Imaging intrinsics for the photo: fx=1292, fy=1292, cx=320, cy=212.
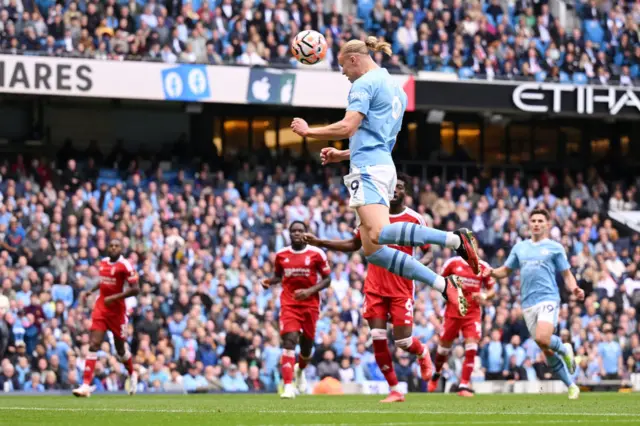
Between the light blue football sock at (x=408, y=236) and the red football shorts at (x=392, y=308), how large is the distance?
411 cm

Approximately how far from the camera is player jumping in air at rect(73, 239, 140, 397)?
1825 cm

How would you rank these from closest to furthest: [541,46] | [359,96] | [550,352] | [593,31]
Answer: [359,96], [550,352], [541,46], [593,31]

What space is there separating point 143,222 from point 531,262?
1229 cm

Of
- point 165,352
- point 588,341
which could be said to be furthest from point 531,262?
point 588,341

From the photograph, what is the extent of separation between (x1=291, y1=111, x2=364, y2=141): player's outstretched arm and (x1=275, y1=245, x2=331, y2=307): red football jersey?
6.12 m

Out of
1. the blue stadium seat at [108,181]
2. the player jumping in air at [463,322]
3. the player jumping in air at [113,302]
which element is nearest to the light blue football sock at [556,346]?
the player jumping in air at [463,322]

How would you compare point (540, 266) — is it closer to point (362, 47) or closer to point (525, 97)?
point (362, 47)

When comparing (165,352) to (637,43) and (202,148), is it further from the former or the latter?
(637,43)

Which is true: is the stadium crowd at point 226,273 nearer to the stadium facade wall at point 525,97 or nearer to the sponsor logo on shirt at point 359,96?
the stadium facade wall at point 525,97

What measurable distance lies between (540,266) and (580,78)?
16.9 m

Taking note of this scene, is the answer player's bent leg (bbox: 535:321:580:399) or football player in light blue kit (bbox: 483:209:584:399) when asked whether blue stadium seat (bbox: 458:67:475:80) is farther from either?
player's bent leg (bbox: 535:321:580:399)

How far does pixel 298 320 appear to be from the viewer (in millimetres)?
17234

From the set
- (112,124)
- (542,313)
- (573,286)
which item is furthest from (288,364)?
(112,124)

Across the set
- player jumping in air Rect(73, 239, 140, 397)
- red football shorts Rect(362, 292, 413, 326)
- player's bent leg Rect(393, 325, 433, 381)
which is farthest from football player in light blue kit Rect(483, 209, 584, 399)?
player jumping in air Rect(73, 239, 140, 397)
